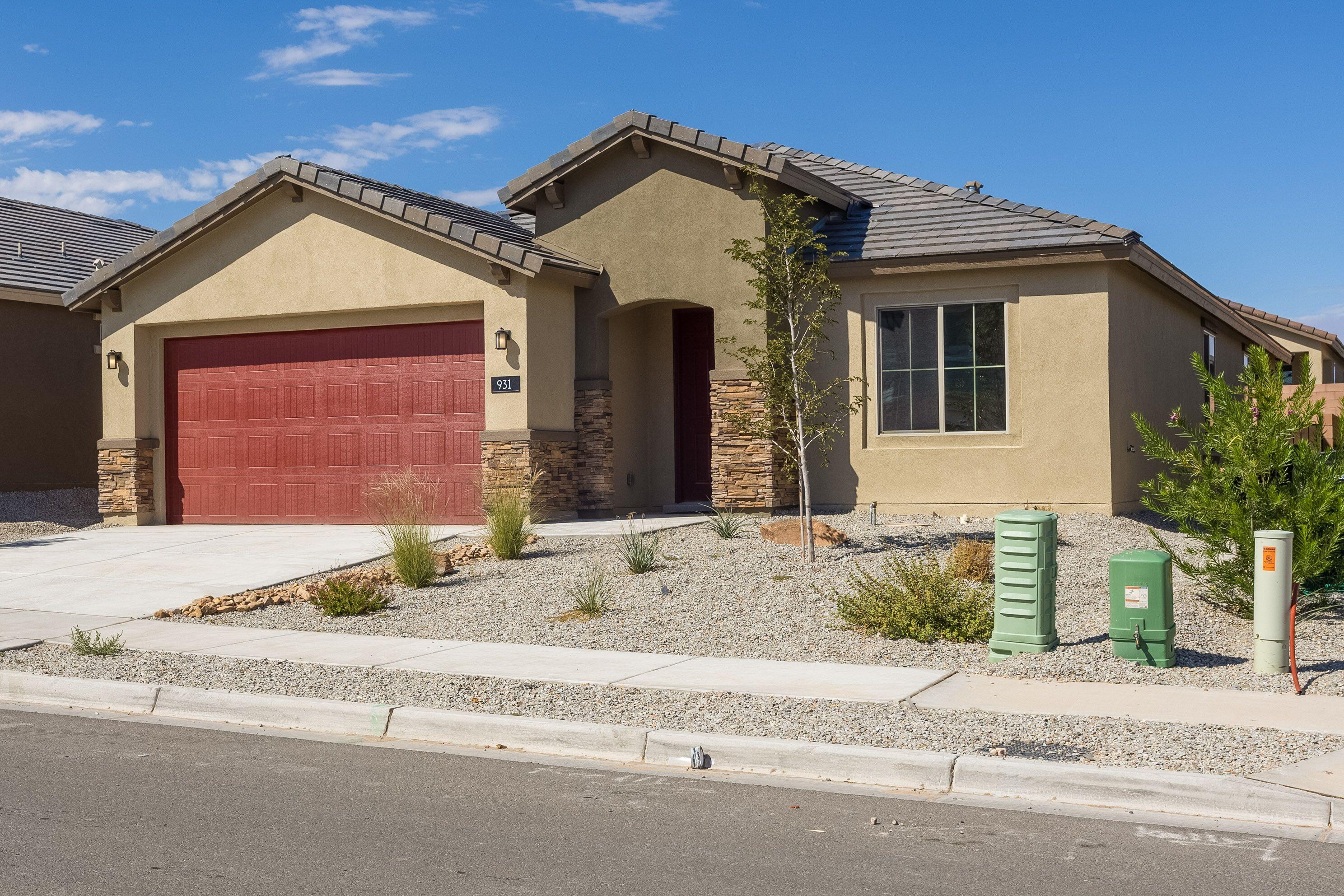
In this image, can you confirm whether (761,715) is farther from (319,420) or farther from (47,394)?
(47,394)

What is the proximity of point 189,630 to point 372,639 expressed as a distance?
188 centimetres

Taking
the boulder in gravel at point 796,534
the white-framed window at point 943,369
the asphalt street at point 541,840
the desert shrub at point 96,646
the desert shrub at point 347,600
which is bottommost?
the asphalt street at point 541,840

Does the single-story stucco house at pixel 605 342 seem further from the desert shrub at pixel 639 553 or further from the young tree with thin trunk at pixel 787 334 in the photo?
the desert shrub at pixel 639 553

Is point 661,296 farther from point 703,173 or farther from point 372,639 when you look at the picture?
point 372,639

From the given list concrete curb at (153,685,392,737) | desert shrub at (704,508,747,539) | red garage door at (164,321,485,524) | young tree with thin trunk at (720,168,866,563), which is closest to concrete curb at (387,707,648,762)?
concrete curb at (153,685,392,737)

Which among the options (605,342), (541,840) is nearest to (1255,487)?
(541,840)

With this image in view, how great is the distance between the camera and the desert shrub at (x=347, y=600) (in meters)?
11.7

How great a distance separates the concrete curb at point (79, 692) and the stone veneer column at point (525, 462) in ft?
24.8

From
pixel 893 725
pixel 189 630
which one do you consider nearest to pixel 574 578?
pixel 189 630

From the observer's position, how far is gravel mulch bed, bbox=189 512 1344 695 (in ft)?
29.7

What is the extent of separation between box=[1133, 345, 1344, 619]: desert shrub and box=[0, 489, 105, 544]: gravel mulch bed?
15.7 m

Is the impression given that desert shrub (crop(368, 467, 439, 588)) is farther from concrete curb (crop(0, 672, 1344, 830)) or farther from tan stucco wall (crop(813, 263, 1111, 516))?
tan stucco wall (crop(813, 263, 1111, 516))

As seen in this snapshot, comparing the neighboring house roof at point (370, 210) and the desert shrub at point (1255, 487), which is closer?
the desert shrub at point (1255, 487)

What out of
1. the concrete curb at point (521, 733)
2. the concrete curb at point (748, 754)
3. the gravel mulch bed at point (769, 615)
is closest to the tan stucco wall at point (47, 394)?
the gravel mulch bed at point (769, 615)
